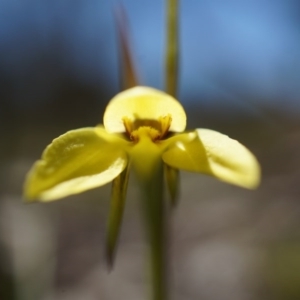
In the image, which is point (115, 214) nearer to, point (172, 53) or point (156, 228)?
point (156, 228)

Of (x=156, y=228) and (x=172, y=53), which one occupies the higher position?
(x=172, y=53)

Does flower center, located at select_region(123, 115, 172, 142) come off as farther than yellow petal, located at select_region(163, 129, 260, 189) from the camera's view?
Yes

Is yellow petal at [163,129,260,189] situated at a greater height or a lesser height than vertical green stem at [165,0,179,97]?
lesser

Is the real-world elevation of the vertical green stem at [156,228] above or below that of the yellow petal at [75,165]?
below

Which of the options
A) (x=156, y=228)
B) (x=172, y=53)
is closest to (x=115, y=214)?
(x=156, y=228)

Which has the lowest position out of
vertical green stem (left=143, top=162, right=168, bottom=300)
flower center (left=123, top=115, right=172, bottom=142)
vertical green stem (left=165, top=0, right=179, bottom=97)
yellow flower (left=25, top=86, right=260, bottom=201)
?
vertical green stem (left=143, top=162, right=168, bottom=300)

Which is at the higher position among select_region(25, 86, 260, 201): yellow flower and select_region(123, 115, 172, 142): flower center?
select_region(25, 86, 260, 201): yellow flower
